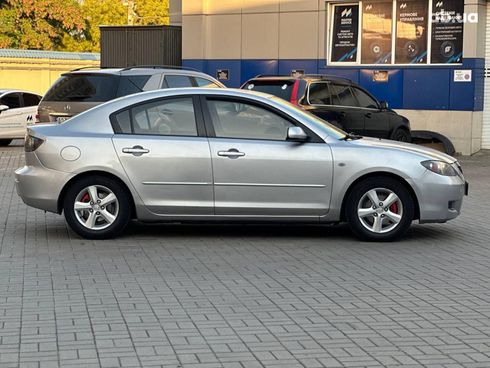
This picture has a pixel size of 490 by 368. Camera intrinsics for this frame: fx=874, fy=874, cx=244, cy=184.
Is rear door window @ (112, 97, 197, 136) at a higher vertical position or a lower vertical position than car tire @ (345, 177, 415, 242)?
higher

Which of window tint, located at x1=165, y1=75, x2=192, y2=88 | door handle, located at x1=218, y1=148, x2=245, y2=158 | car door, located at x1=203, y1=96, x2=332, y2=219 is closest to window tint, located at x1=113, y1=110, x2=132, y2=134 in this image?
car door, located at x1=203, y1=96, x2=332, y2=219

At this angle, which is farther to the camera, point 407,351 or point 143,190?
point 143,190

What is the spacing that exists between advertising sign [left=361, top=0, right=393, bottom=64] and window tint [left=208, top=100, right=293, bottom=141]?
1321cm

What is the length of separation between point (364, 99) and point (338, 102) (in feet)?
2.84

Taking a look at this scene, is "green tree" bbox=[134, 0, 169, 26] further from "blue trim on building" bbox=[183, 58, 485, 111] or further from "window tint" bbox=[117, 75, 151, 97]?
"window tint" bbox=[117, 75, 151, 97]

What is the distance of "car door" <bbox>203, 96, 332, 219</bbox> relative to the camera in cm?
919

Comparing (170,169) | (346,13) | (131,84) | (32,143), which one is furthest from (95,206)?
(346,13)

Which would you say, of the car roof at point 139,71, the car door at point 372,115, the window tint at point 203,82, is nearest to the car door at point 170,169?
the car roof at point 139,71

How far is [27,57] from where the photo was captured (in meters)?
40.0

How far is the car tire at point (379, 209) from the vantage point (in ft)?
30.4

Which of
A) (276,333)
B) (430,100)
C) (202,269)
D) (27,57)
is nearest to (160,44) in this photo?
(430,100)

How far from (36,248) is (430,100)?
1409 centimetres

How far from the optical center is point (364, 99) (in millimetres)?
17531

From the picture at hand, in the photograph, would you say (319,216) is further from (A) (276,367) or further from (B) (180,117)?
(A) (276,367)
